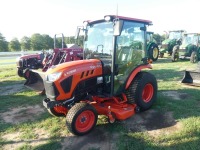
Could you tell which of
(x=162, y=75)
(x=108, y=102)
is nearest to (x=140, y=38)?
(x=108, y=102)

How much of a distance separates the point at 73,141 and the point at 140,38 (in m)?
2.78

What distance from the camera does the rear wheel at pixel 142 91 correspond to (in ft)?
15.5

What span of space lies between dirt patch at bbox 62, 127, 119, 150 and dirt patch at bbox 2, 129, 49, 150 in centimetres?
46

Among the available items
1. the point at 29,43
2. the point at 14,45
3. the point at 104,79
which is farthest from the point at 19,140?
the point at 14,45

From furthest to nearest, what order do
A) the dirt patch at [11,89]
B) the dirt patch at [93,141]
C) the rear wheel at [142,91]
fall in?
1. the dirt patch at [11,89]
2. the rear wheel at [142,91]
3. the dirt patch at [93,141]

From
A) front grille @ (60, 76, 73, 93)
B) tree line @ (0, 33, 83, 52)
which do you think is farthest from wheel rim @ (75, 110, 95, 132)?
tree line @ (0, 33, 83, 52)

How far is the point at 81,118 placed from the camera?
3951 millimetres

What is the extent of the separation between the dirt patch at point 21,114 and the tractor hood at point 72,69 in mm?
1548

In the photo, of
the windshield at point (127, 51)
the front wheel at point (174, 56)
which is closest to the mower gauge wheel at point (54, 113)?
the windshield at point (127, 51)

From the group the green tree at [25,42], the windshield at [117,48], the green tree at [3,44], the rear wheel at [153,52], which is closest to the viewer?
the windshield at [117,48]

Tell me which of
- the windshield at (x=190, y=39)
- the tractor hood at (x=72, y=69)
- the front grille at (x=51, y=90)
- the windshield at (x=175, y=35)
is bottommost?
the front grille at (x=51, y=90)

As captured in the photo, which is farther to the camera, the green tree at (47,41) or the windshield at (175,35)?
the green tree at (47,41)

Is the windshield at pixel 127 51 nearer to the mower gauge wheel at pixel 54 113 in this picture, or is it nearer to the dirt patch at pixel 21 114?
the mower gauge wheel at pixel 54 113

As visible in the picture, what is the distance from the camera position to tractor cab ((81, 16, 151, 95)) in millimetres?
4469
